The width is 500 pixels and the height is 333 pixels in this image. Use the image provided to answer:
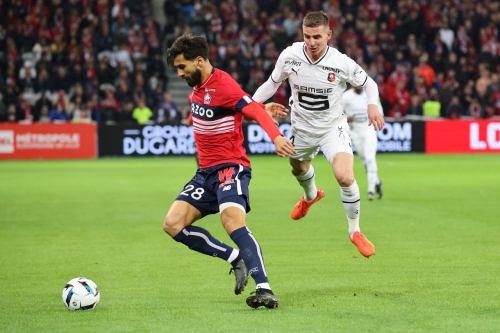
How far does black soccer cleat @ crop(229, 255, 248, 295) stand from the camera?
676 centimetres

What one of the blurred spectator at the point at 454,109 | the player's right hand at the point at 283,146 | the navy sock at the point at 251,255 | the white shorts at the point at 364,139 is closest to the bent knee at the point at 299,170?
the navy sock at the point at 251,255

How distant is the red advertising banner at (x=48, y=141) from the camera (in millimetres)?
24719

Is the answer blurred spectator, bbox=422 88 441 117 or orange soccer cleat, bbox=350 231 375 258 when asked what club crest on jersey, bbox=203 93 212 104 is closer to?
orange soccer cleat, bbox=350 231 375 258

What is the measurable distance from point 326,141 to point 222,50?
1999cm

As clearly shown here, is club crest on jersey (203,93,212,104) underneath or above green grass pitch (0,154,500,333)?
above

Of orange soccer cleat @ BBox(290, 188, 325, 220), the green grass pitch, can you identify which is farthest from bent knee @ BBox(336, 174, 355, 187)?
orange soccer cleat @ BBox(290, 188, 325, 220)

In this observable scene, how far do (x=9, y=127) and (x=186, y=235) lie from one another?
18.8 metres

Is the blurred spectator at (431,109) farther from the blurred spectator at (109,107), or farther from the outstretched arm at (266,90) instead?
the outstretched arm at (266,90)

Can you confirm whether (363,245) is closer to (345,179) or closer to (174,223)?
(345,179)

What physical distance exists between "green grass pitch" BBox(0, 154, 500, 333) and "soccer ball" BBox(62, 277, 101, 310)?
0.23 feet

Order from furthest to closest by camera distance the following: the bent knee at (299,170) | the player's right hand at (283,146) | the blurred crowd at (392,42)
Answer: the blurred crowd at (392,42) < the bent knee at (299,170) < the player's right hand at (283,146)

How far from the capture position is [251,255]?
6.50m

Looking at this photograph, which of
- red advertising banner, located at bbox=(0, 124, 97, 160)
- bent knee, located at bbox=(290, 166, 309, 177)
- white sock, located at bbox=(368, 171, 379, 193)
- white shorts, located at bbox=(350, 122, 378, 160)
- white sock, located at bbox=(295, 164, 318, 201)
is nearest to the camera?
bent knee, located at bbox=(290, 166, 309, 177)

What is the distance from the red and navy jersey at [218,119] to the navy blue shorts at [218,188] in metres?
0.07
